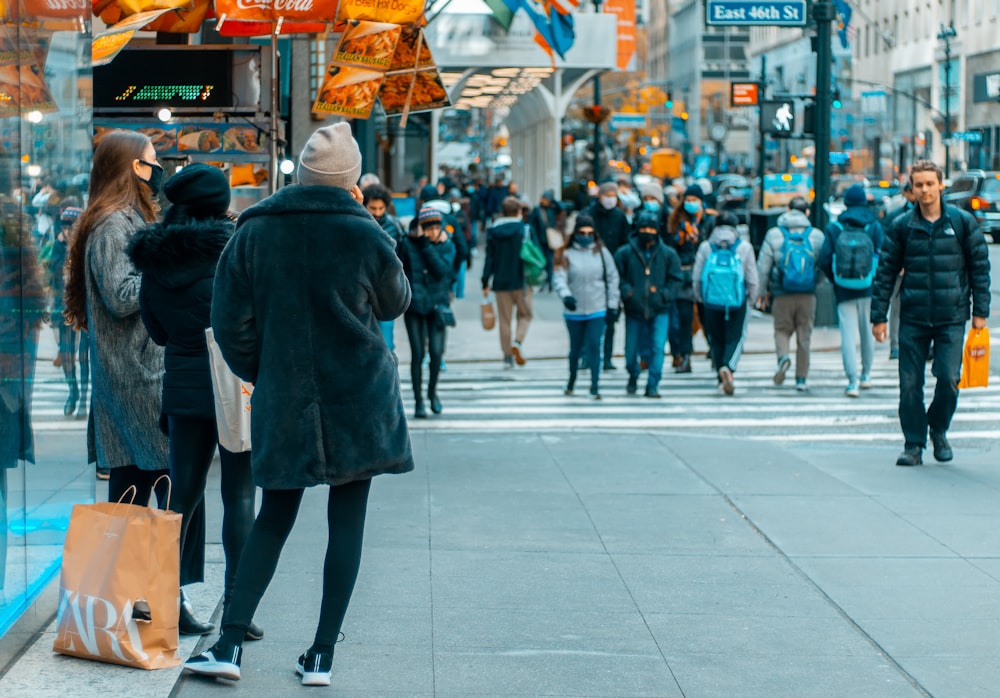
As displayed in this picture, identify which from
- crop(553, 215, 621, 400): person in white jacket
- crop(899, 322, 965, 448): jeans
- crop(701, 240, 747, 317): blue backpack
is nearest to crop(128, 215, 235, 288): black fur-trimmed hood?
crop(899, 322, 965, 448): jeans

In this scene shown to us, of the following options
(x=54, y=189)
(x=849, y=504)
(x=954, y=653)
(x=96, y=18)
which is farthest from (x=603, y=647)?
(x=96, y=18)

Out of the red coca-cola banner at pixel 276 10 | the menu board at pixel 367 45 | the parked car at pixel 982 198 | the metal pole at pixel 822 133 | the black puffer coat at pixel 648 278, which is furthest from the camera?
the parked car at pixel 982 198

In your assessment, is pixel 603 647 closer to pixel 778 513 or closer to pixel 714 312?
pixel 778 513

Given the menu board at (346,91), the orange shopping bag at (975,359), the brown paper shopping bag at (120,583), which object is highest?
the menu board at (346,91)

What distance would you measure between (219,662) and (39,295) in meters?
1.39

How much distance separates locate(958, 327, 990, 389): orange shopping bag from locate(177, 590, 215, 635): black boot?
5855mm

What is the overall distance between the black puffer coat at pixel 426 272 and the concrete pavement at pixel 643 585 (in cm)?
216

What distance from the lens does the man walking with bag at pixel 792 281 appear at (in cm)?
1456

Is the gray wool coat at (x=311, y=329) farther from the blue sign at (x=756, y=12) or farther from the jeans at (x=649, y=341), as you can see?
the blue sign at (x=756, y=12)

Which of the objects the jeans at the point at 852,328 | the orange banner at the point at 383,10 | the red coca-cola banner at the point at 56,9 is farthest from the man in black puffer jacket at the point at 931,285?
the red coca-cola banner at the point at 56,9

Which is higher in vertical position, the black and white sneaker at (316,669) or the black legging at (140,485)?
the black legging at (140,485)

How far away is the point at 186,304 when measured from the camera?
531 cm

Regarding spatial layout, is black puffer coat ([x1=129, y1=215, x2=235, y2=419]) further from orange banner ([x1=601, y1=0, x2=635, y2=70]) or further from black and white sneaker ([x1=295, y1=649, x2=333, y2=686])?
orange banner ([x1=601, y1=0, x2=635, y2=70])

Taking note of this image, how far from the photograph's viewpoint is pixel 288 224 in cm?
487
